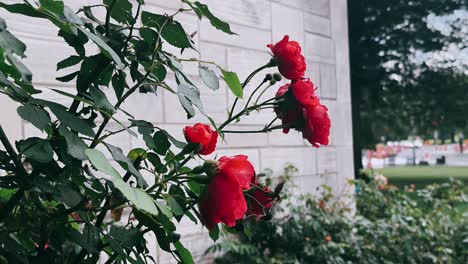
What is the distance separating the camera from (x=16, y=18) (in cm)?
156

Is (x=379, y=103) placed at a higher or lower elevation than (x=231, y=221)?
higher

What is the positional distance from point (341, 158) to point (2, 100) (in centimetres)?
188

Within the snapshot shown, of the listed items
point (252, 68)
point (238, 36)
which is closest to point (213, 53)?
point (238, 36)

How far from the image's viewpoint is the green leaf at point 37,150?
23.0 inches

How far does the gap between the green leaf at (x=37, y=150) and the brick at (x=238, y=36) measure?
5.09ft

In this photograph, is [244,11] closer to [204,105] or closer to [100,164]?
[204,105]

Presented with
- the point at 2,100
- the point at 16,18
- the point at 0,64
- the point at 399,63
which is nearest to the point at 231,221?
the point at 0,64

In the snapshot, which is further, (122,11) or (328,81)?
(328,81)

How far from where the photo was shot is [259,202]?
692mm

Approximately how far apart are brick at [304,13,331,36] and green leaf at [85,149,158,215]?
7.40ft

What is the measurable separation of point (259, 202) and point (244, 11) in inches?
68.3

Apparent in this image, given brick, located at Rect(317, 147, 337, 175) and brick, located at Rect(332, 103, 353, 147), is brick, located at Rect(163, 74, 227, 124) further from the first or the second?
brick, located at Rect(332, 103, 353, 147)

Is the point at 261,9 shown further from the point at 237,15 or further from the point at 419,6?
the point at 419,6

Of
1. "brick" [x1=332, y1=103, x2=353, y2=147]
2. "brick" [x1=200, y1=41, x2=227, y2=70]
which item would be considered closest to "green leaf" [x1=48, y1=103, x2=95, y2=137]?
"brick" [x1=200, y1=41, x2=227, y2=70]
